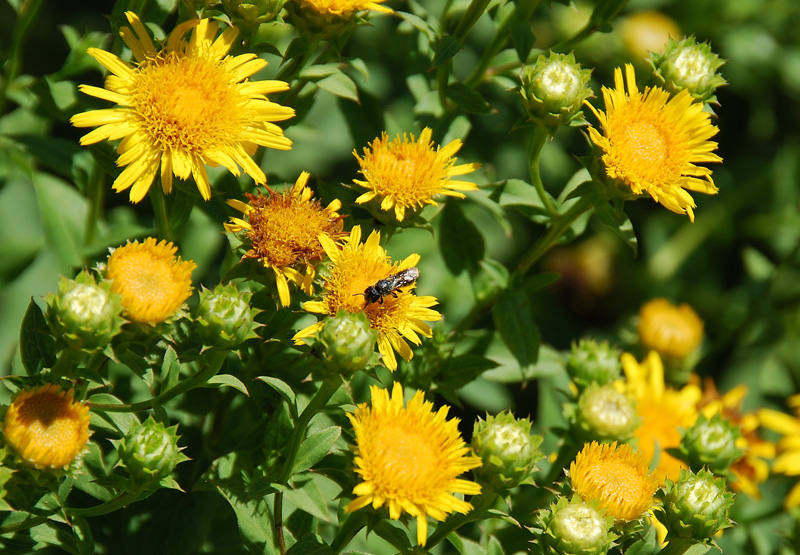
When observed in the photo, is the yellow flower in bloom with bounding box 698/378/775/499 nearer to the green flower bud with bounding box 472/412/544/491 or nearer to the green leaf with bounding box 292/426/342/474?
the green flower bud with bounding box 472/412/544/491

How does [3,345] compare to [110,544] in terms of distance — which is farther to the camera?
[3,345]

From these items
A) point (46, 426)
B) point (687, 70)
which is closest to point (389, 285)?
point (46, 426)

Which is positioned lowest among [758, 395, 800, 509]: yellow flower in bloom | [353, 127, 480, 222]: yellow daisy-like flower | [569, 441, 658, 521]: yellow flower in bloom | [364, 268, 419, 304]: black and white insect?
[758, 395, 800, 509]: yellow flower in bloom

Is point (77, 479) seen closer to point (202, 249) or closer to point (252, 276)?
point (252, 276)

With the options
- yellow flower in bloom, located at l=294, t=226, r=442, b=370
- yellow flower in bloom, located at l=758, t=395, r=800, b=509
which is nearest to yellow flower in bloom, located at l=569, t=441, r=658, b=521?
yellow flower in bloom, located at l=294, t=226, r=442, b=370

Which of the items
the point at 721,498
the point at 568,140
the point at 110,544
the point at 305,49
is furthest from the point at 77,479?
the point at 568,140
